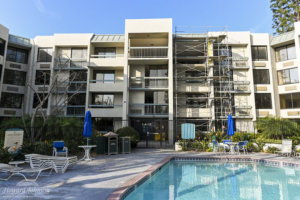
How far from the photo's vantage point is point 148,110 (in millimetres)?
21672

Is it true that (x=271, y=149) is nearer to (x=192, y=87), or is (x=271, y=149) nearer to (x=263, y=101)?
(x=263, y=101)

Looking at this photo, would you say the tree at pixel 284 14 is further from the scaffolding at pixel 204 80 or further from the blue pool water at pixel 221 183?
the blue pool water at pixel 221 183

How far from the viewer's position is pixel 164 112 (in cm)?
2120

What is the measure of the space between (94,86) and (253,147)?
17.2 meters

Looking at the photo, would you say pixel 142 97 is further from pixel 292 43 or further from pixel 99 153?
pixel 292 43

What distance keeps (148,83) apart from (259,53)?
1441 centimetres

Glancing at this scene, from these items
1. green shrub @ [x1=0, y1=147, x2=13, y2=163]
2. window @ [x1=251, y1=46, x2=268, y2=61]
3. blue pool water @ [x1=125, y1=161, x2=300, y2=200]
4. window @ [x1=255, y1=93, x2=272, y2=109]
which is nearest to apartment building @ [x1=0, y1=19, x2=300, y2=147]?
window @ [x1=251, y1=46, x2=268, y2=61]

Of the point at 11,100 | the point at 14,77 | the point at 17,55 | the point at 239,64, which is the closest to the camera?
the point at 11,100

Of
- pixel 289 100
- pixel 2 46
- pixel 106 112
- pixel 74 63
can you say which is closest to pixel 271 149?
pixel 289 100

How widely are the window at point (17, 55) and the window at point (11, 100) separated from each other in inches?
177

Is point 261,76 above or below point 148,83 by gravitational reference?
above

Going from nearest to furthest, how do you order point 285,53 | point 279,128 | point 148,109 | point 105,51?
point 279,128
point 148,109
point 285,53
point 105,51

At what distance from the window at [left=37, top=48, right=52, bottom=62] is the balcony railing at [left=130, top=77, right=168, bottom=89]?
37.8 ft

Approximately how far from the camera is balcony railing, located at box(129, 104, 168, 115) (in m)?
21.3
